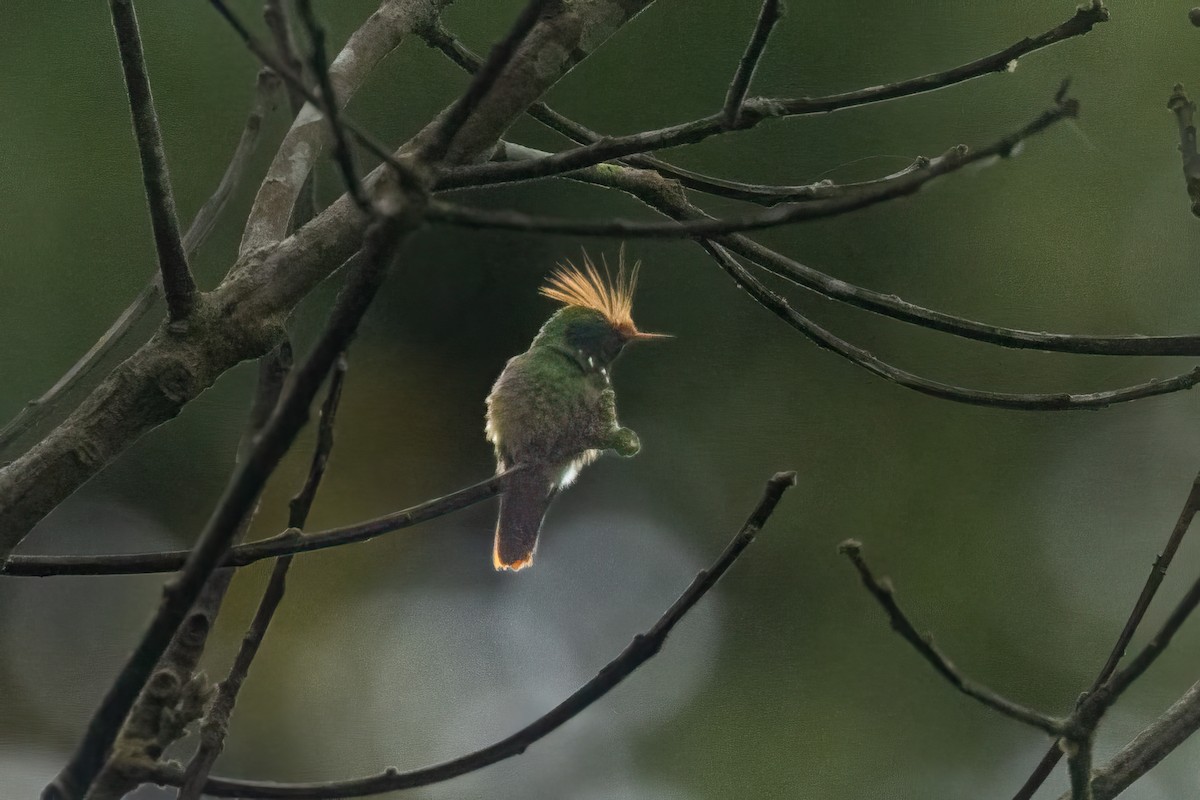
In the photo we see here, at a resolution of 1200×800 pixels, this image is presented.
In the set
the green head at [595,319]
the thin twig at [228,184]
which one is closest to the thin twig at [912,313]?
the thin twig at [228,184]

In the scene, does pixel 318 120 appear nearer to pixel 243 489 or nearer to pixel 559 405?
pixel 559 405

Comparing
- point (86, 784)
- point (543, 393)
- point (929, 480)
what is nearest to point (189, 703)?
point (86, 784)

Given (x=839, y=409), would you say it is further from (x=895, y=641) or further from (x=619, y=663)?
(x=619, y=663)

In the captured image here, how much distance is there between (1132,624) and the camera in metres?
1.34

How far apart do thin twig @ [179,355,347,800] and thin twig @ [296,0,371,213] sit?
336 millimetres

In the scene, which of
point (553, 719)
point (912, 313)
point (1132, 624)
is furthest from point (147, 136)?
point (1132, 624)

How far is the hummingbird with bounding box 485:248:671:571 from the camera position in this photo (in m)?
1.70

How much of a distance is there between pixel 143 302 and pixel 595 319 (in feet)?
3.21

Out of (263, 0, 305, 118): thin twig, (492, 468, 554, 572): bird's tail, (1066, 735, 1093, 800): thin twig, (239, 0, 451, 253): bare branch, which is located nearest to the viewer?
(263, 0, 305, 118): thin twig

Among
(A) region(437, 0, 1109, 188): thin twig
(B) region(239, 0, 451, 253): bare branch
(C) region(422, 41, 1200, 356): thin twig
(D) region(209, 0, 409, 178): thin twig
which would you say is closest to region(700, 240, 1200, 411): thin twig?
(C) region(422, 41, 1200, 356): thin twig

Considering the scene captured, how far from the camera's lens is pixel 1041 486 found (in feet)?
13.9

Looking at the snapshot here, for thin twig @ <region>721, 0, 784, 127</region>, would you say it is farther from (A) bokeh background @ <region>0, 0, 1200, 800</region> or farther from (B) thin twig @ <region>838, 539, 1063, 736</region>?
(A) bokeh background @ <region>0, 0, 1200, 800</region>

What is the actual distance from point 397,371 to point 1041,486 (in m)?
2.45

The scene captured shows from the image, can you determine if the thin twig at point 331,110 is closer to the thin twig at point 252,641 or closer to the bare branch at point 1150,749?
the thin twig at point 252,641
